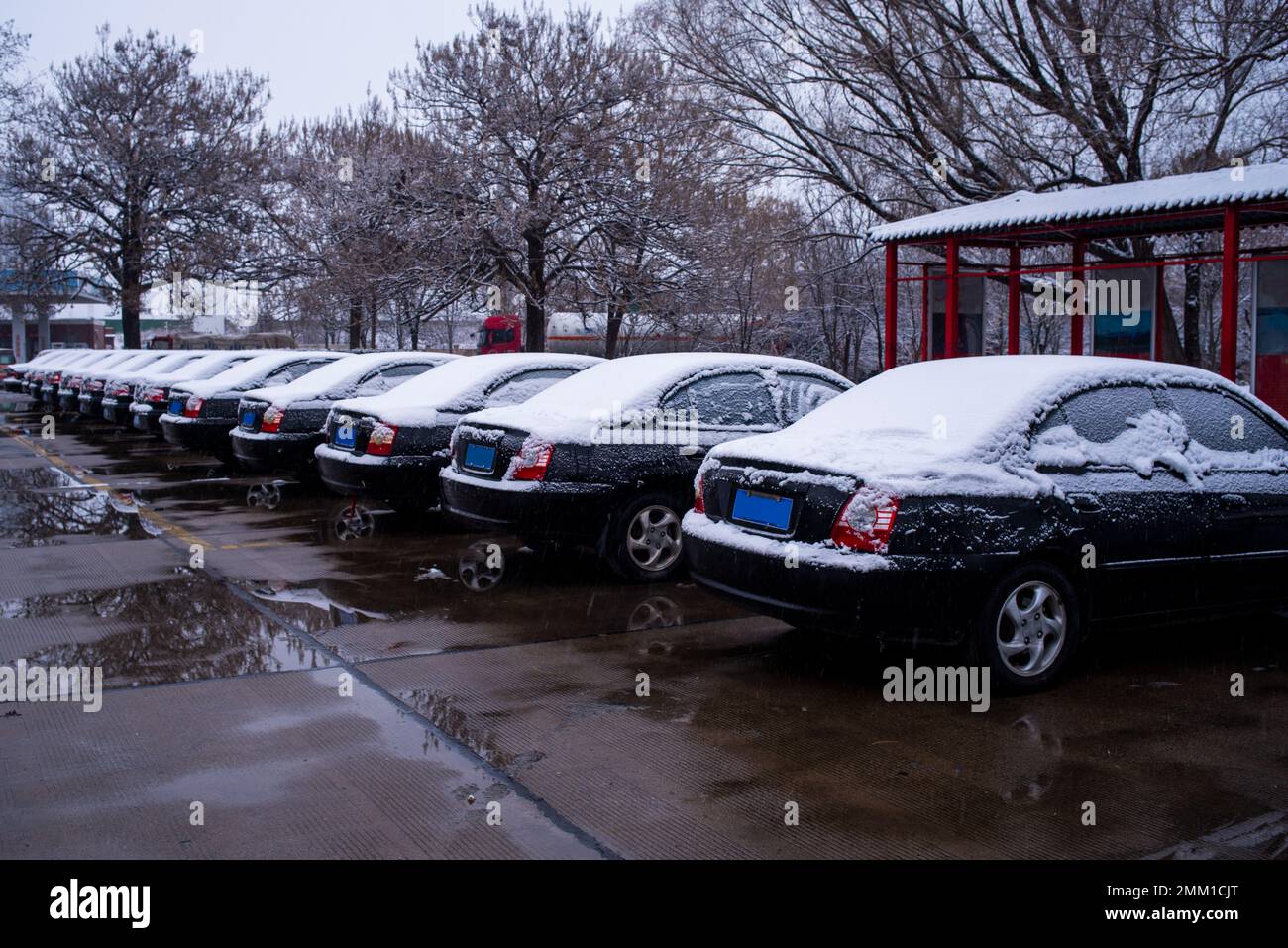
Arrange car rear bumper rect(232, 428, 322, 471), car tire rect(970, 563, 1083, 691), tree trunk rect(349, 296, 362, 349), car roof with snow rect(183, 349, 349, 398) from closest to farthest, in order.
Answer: car tire rect(970, 563, 1083, 691), car rear bumper rect(232, 428, 322, 471), car roof with snow rect(183, 349, 349, 398), tree trunk rect(349, 296, 362, 349)

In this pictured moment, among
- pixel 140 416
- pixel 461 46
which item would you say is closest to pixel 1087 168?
pixel 461 46

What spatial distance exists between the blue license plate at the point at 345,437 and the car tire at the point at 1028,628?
6005 millimetres

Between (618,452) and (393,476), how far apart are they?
8.43ft

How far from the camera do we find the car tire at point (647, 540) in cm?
773

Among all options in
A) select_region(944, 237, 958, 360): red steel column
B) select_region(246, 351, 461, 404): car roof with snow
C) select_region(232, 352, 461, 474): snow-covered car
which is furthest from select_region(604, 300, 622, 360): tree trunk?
select_region(232, 352, 461, 474): snow-covered car

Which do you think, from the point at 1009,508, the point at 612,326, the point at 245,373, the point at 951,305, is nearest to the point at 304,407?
the point at 245,373

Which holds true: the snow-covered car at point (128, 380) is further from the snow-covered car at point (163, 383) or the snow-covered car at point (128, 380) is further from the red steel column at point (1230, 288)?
the red steel column at point (1230, 288)

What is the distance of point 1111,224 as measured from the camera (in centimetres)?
1271

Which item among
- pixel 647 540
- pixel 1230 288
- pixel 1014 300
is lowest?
pixel 647 540

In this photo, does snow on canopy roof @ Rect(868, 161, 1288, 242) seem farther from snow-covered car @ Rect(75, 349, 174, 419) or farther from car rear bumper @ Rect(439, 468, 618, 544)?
snow-covered car @ Rect(75, 349, 174, 419)

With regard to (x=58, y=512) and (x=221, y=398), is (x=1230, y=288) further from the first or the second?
(x=58, y=512)

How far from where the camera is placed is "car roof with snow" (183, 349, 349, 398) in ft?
46.6

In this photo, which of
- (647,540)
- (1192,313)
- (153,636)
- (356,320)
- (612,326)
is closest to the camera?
(153,636)

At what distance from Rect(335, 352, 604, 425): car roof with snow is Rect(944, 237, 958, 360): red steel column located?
5.42 m
